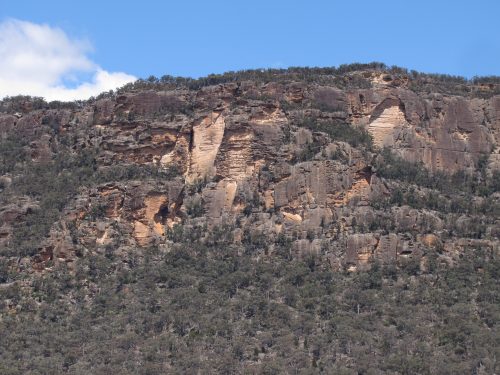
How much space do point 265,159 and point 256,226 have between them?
7880 mm

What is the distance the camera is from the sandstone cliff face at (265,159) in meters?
113

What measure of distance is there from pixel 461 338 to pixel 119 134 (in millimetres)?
44929

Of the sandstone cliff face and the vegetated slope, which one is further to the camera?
the sandstone cliff face

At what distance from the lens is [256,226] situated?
116 metres

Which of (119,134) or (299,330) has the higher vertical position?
(119,134)

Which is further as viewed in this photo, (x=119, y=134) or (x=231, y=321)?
(x=119, y=134)

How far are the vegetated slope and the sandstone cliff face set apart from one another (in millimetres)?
162

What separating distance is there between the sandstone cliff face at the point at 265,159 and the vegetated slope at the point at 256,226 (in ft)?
0.53

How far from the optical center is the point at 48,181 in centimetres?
12262

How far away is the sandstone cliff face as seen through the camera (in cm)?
11325

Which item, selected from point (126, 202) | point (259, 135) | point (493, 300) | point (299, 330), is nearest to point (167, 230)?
point (126, 202)

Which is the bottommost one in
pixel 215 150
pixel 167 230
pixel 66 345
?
pixel 66 345

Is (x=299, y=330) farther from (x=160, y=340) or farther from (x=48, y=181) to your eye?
(x=48, y=181)

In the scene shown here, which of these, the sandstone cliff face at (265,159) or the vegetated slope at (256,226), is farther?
the sandstone cliff face at (265,159)
